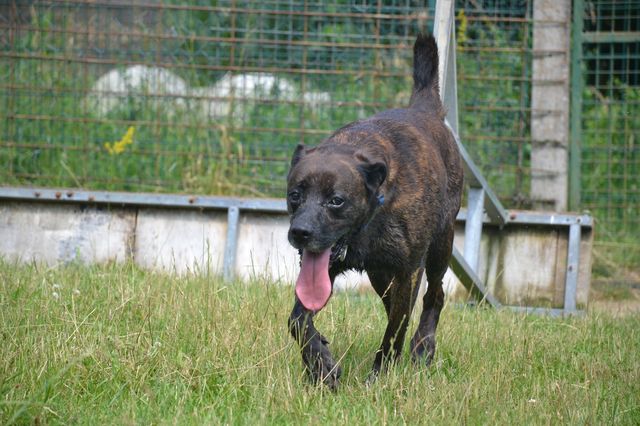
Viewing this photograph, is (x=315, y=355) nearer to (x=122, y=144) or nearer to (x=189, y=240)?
(x=189, y=240)

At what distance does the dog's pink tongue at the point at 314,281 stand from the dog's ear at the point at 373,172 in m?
0.35

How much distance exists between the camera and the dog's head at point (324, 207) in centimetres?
415

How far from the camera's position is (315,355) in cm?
438

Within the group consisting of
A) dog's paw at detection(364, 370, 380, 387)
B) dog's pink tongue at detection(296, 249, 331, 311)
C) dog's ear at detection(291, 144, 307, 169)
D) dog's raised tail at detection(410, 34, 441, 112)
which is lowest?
dog's paw at detection(364, 370, 380, 387)

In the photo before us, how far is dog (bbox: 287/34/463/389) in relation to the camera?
13.9ft

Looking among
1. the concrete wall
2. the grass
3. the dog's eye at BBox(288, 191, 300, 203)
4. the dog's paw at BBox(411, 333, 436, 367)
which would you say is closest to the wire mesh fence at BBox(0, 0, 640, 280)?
the concrete wall

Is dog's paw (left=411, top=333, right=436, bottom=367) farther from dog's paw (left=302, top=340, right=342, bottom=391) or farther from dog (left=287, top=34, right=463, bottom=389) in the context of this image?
dog's paw (left=302, top=340, right=342, bottom=391)

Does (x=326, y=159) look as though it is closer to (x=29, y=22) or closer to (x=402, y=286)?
(x=402, y=286)

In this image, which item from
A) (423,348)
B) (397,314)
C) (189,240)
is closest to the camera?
(397,314)

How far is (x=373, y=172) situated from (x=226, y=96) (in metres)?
4.83

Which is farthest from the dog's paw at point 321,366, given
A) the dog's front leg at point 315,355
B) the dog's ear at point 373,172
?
the dog's ear at point 373,172

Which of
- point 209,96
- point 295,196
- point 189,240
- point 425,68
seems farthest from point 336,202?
point 209,96

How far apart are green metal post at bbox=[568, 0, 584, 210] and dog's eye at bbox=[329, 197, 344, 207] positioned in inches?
206

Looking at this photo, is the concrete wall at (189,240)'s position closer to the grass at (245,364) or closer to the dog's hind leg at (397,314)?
the grass at (245,364)
